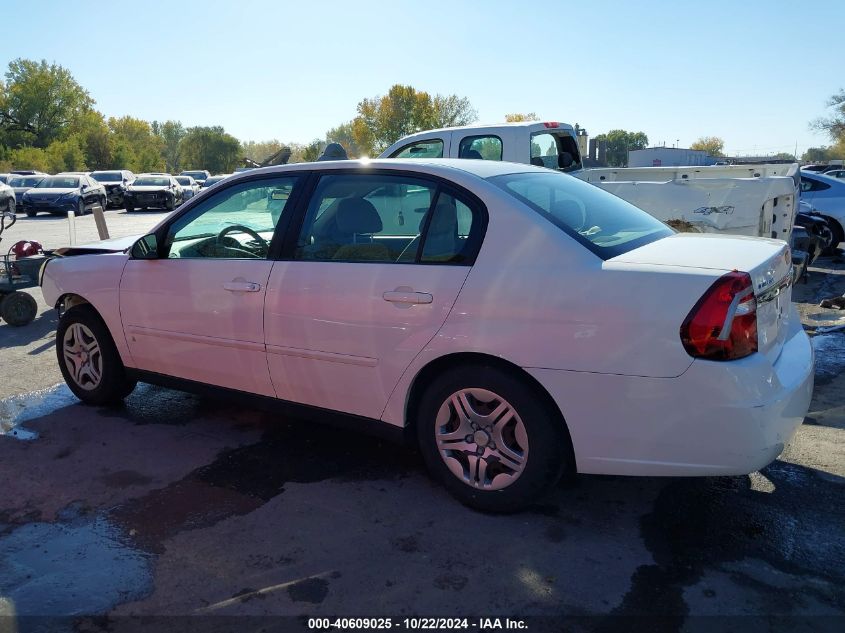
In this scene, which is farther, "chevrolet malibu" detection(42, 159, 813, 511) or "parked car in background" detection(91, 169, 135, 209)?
"parked car in background" detection(91, 169, 135, 209)

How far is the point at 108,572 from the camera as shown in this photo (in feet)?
9.93

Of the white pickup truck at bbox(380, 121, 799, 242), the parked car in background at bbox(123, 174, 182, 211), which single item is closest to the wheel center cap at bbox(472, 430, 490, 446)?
the white pickup truck at bbox(380, 121, 799, 242)

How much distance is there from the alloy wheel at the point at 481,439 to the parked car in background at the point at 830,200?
40.9 ft

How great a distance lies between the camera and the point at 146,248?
182 inches

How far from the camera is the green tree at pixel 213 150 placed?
93812mm

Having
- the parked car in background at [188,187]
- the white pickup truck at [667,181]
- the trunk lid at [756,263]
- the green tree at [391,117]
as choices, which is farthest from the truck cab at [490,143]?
the green tree at [391,117]

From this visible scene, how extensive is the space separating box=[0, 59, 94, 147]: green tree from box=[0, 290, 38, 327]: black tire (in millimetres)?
74097

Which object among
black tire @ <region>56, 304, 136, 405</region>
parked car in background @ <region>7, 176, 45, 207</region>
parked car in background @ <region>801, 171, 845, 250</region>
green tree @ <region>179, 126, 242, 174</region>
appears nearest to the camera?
black tire @ <region>56, 304, 136, 405</region>

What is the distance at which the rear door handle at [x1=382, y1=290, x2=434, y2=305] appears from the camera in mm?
3404

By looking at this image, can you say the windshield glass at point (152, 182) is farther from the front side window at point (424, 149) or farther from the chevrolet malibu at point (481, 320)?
the chevrolet malibu at point (481, 320)

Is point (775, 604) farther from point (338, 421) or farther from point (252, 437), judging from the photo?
point (252, 437)

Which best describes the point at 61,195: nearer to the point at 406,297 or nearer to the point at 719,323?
the point at 406,297

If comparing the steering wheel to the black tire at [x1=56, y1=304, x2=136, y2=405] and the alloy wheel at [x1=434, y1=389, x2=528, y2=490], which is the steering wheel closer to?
the black tire at [x1=56, y1=304, x2=136, y2=405]

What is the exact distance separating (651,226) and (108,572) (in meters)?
3.24
